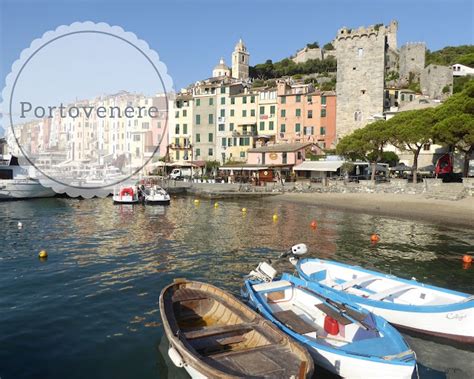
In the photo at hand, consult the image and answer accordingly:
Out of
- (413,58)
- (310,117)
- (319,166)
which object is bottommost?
(319,166)

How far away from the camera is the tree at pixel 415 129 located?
4372 cm

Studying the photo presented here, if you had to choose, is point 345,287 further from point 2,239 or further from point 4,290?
point 2,239

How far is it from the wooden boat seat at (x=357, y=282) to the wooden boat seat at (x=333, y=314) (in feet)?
8.41

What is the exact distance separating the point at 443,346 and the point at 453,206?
92.3 feet

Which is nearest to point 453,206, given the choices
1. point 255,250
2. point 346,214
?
point 346,214

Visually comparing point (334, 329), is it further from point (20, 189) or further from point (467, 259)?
point (20, 189)

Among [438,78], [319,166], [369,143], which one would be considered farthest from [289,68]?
[369,143]

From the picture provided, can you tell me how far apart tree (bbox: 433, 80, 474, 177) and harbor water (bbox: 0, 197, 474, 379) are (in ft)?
41.6

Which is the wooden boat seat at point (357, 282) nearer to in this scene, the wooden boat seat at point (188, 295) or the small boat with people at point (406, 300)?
the small boat with people at point (406, 300)

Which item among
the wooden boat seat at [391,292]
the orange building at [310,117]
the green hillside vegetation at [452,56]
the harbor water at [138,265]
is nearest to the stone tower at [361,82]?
the orange building at [310,117]

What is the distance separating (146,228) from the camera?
28.9 metres

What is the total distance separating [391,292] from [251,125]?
6170 centimetres

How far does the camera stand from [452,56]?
120 metres

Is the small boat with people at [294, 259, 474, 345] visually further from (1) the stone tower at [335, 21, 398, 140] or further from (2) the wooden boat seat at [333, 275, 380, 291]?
(1) the stone tower at [335, 21, 398, 140]
